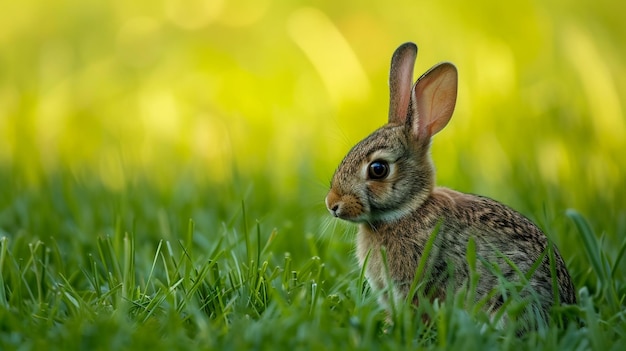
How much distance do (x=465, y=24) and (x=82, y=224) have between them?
14.8 ft

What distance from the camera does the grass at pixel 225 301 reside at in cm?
319

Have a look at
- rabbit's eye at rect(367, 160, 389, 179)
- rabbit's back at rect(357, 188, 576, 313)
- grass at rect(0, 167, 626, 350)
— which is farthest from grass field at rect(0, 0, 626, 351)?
rabbit's eye at rect(367, 160, 389, 179)

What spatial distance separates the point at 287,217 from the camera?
5570 mm

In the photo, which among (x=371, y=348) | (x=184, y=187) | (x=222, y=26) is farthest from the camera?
(x=222, y=26)

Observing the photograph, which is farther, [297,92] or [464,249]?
[297,92]

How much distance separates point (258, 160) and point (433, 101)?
244 centimetres

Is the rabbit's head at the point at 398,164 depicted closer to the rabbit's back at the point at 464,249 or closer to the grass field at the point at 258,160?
the rabbit's back at the point at 464,249

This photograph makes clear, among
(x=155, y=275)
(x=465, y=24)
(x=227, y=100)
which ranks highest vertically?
(x=465, y=24)

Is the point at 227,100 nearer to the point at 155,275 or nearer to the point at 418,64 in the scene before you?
the point at 418,64

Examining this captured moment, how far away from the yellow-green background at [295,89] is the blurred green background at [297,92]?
0.02m

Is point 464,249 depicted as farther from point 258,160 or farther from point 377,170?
point 258,160

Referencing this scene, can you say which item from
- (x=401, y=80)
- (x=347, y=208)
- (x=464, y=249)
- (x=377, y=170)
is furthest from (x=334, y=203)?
(x=401, y=80)

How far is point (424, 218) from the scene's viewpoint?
413cm

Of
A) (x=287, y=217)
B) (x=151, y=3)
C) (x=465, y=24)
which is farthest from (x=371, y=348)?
(x=151, y=3)
